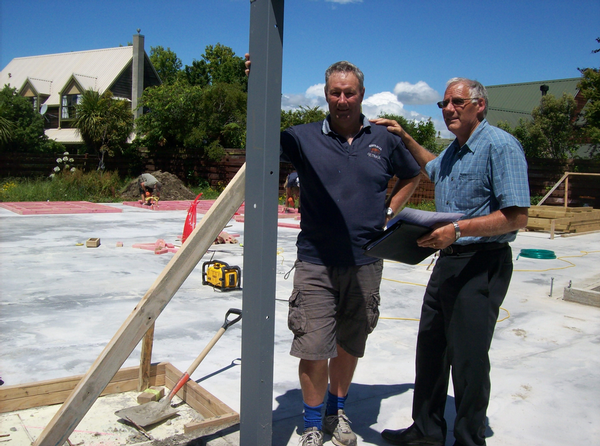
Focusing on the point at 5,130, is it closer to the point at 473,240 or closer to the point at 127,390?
the point at 127,390

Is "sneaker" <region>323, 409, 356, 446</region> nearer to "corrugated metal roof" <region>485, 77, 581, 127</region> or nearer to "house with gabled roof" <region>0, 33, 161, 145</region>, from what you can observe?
"house with gabled roof" <region>0, 33, 161, 145</region>

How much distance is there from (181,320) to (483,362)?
320cm

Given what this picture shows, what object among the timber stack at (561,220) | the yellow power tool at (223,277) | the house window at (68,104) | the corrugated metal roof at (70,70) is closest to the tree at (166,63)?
the corrugated metal roof at (70,70)

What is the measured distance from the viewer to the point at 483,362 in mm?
2443

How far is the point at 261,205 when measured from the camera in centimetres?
225

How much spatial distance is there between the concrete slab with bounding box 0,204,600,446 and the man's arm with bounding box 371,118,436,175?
4.95 feet

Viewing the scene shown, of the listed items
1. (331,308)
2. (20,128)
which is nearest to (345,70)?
(331,308)

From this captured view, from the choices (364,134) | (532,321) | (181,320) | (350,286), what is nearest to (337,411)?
(350,286)

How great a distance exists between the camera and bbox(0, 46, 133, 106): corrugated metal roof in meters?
33.1

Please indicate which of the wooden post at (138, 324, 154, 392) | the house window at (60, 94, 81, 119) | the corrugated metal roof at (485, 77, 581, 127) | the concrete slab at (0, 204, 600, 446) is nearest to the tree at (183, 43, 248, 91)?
the house window at (60, 94, 81, 119)

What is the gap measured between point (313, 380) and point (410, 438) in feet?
2.05

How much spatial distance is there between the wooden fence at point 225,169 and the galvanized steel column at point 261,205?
1474cm

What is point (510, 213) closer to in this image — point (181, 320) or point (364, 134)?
point (364, 134)

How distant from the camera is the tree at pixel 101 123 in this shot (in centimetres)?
2444
